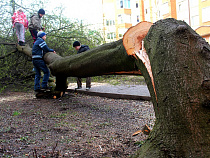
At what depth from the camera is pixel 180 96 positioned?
140cm

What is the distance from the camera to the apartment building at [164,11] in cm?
2208

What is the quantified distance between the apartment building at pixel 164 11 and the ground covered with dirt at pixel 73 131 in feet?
39.5

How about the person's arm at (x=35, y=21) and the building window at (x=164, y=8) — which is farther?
the building window at (x=164, y=8)

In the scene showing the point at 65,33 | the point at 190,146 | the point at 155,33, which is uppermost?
the point at 65,33

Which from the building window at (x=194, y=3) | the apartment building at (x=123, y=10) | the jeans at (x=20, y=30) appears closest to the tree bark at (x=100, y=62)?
the jeans at (x=20, y=30)

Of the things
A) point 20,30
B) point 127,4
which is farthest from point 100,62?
point 127,4

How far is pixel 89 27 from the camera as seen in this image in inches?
316

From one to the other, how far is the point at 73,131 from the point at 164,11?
27.3 m

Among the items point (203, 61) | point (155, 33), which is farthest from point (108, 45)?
point (203, 61)

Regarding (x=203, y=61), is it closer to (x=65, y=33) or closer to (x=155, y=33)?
(x=155, y=33)

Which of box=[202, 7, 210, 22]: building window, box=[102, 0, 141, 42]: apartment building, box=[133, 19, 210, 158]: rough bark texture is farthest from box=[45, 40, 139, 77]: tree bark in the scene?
box=[102, 0, 141, 42]: apartment building

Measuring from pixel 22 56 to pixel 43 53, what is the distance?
256cm

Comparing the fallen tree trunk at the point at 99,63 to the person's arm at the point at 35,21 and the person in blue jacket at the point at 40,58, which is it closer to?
the person in blue jacket at the point at 40,58

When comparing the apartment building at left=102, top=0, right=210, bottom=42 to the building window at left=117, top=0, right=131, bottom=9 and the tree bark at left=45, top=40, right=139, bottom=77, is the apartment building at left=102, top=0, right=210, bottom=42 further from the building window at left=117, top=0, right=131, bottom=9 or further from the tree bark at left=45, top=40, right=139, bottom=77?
the tree bark at left=45, top=40, right=139, bottom=77
